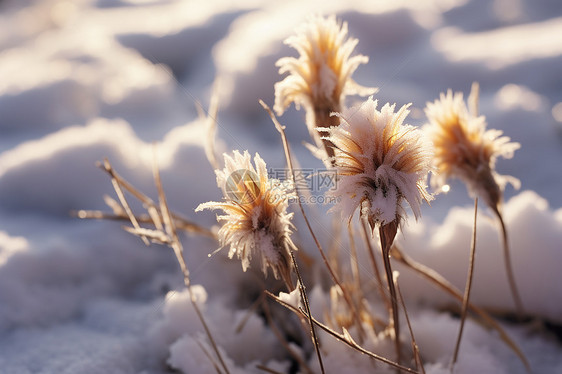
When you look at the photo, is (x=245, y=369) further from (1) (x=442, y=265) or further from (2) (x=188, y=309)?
(1) (x=442, y=265)

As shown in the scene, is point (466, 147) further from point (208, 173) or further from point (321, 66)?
point (208, 173)

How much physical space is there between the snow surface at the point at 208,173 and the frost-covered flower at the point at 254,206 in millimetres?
146

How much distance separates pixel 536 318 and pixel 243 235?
0.53m

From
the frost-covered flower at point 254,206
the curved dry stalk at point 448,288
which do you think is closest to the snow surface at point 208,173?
the curved dry stalk at point 448,288

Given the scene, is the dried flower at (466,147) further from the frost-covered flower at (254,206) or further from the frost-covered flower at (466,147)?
the frost-covered flower at (254,206)

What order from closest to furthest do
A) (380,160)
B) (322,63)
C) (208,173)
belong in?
(380,160) < (322,63) < (208,173)

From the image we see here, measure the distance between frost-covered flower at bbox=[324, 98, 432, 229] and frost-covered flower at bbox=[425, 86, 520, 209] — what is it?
0.21 metres

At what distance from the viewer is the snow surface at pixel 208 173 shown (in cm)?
68

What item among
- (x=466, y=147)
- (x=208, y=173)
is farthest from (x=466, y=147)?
(x=208, y=173)

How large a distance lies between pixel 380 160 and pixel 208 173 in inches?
24.1

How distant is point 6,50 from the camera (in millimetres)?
1912

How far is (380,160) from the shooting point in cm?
43

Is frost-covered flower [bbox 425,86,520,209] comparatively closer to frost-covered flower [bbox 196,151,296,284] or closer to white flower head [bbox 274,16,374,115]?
white flower head [bbox 274,16,374,115]

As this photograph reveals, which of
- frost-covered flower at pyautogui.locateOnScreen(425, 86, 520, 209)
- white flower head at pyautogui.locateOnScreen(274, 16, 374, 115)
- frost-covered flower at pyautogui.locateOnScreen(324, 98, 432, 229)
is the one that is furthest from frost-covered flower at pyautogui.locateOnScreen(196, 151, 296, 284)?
frost-covered flower at pyautogui.locateOnScreen(425, 86, 520, 209)
